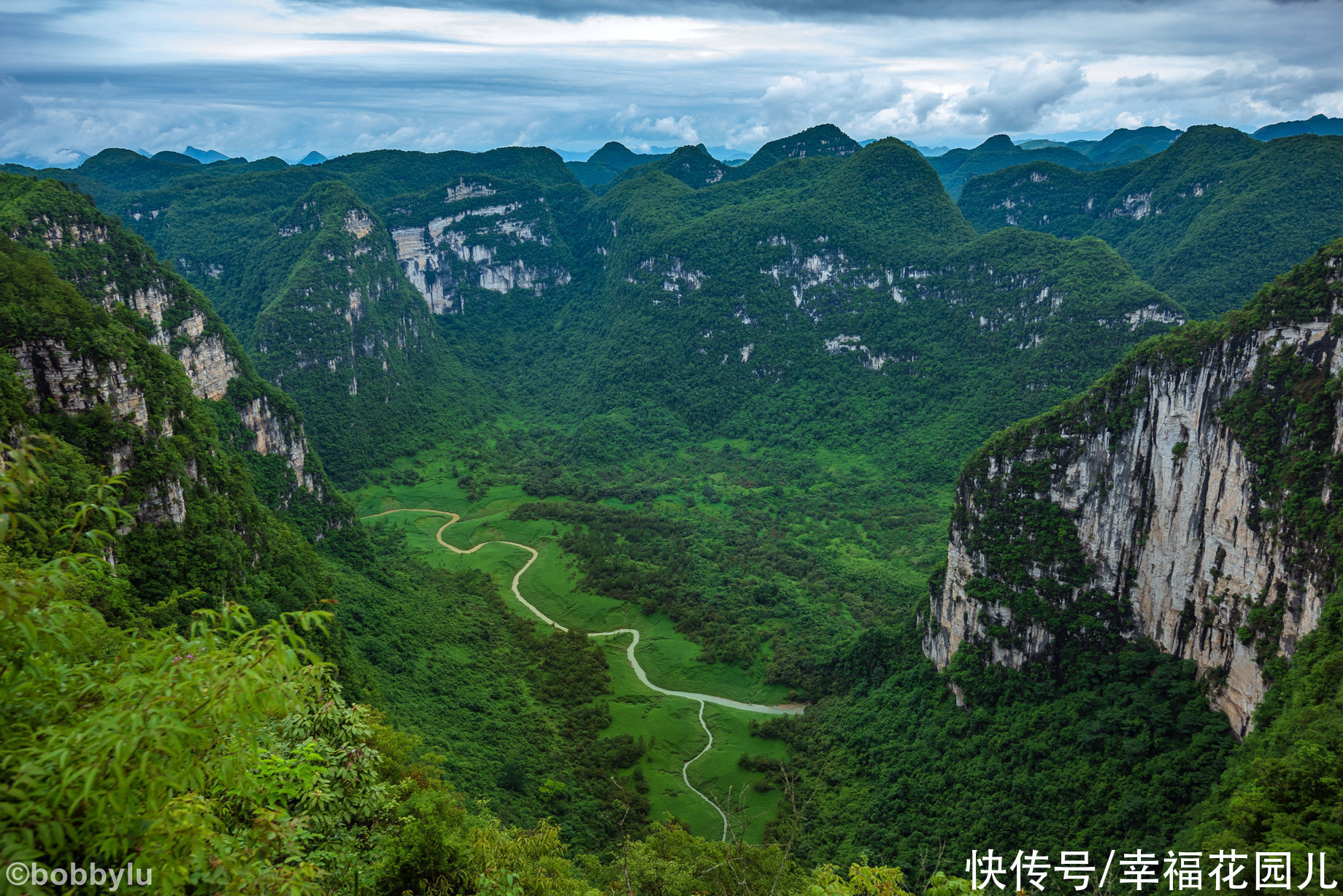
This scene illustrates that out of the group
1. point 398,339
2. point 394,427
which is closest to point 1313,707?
point 394,427

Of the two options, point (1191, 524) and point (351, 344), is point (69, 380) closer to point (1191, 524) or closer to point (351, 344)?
point (1191, 524)

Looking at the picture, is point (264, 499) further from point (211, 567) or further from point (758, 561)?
point (758, 561)

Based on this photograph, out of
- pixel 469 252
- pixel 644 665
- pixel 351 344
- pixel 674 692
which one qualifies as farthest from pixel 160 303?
pixel 469 252

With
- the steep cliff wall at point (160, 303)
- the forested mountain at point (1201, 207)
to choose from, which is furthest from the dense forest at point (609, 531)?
the forested mountain at point (1201, 207)

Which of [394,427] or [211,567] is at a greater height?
[211,567]

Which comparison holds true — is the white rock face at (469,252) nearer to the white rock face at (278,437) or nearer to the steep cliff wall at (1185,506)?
the white rock face at (278,437)

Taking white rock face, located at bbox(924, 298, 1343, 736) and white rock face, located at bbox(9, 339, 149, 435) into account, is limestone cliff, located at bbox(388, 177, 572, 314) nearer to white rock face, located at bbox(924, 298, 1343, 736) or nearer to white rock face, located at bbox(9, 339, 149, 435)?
white rock face, located at bbox(9, 339, 149, 435)
